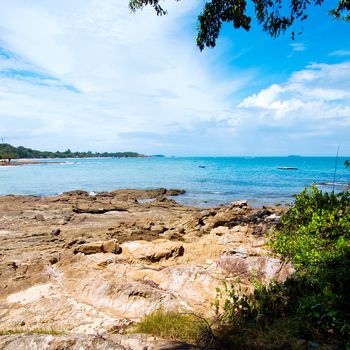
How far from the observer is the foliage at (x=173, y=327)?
4.80m

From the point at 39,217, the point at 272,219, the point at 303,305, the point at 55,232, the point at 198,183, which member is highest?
the point at 303,305

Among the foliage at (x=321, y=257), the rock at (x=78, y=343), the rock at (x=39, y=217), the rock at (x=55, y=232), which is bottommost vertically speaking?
the rock at (x=39, y=217)

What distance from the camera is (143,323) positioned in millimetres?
5301

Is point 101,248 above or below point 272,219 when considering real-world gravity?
below

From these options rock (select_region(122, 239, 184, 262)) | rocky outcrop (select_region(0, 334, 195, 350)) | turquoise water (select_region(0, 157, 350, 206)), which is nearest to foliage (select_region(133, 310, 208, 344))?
rocky outcrop (select_region(0, 334, 195, 350))

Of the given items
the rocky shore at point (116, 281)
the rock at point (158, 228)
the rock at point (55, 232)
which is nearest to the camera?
the rocky shore at point (116, 281)

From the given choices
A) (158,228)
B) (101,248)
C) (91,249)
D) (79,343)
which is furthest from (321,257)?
(158,228)

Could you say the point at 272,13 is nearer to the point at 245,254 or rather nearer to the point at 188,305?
the point at 245,254

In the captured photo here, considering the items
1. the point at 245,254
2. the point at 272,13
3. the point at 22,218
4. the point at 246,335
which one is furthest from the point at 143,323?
the point at 22,218

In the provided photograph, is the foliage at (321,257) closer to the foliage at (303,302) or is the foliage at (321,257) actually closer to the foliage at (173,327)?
the foliage at (303,302)

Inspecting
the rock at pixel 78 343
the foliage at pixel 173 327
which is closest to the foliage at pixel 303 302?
the foliage at pixel 173 327

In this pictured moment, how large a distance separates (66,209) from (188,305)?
63.7 feet

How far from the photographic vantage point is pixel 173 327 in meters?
5.05

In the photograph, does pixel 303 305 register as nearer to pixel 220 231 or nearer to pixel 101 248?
pixel 101 248
